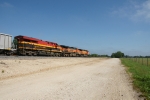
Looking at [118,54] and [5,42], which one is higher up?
[5,42]

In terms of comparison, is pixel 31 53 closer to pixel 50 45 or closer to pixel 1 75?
pixel 50 45

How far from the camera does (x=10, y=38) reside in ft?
79.3

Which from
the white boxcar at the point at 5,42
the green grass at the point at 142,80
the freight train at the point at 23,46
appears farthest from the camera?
the freight train at the point at 23,46

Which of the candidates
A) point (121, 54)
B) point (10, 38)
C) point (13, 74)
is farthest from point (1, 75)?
point (121, 54)

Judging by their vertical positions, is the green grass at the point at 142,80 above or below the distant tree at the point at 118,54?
below

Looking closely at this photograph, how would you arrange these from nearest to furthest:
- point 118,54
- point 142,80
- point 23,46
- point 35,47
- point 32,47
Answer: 1. point 142,80
2. point 23,46
3. point 32,47
4. point 35,47
5. point 118,54

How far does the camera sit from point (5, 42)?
22906 mm

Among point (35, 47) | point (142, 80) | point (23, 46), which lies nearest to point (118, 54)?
point (35, 47)

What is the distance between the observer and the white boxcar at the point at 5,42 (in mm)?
22484

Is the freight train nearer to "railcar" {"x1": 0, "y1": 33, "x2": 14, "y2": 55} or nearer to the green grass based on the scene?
"railcar" {"x1": 0, "y1": 33, "x2": 14, "y2": 55}

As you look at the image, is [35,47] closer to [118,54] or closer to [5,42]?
[5,42]

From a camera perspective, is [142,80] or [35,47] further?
[35,47]

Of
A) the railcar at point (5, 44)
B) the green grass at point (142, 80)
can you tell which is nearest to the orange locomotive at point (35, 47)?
the railcar at point (5, 44)

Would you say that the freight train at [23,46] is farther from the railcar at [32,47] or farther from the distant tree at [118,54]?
the distant tree at [118,54]
